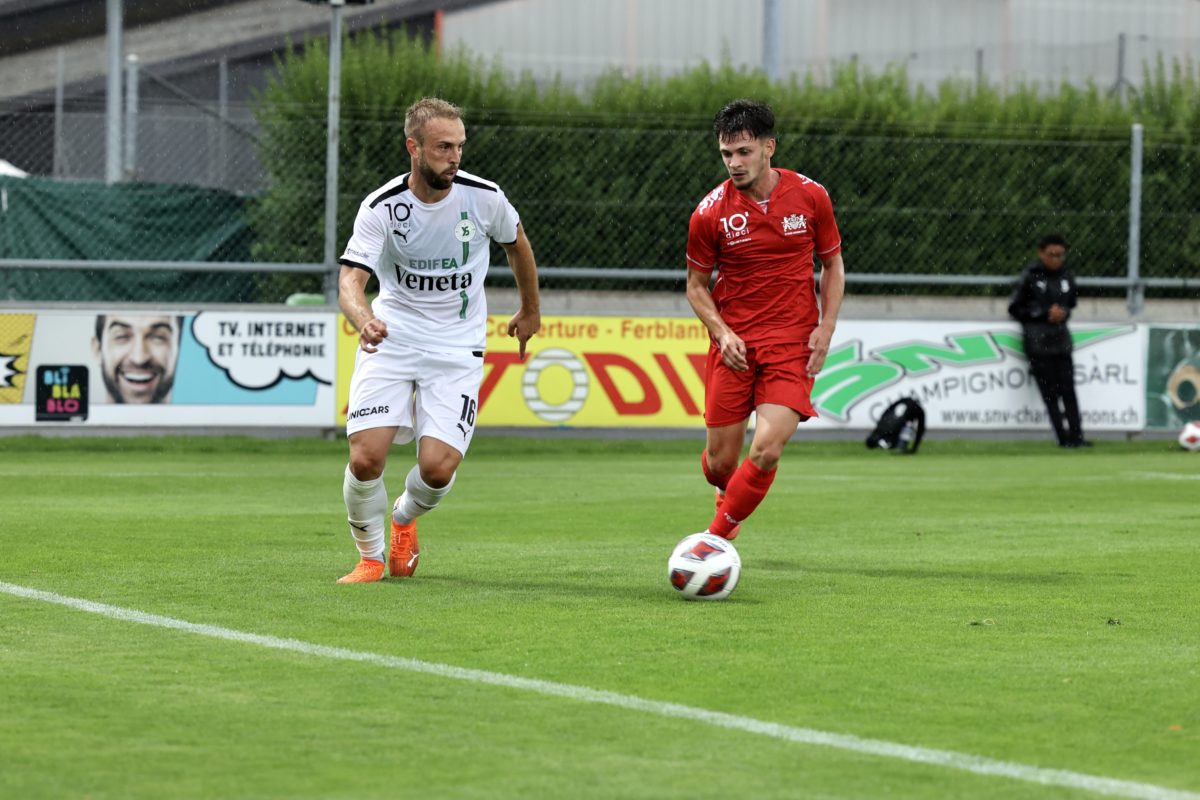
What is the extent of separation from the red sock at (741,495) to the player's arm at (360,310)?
5.58 ft

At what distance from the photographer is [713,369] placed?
9242mm

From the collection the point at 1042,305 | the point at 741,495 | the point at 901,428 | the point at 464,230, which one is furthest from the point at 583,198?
the point at 464,230

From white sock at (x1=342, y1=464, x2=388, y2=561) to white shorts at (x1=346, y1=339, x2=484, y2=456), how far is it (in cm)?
23

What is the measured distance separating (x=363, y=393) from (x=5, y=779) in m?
3.98

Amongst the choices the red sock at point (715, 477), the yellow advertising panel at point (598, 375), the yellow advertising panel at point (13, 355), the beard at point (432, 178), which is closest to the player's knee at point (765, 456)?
the red sock at point (715, 477)

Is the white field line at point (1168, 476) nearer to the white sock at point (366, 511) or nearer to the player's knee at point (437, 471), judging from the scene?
the player's knee at point (437, 471)

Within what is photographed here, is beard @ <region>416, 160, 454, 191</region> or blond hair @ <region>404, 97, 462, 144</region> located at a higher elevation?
blond hair @ <region>404, 97, 462, 144</region>

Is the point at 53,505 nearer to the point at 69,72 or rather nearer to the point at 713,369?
the point at 713,369

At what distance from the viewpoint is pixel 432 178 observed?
8.13 meters

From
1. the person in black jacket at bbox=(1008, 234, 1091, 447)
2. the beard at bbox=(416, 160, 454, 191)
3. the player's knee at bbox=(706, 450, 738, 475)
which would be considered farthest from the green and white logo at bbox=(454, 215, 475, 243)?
the person in black jacket at bbox=(1008, 234, 1091, 447)

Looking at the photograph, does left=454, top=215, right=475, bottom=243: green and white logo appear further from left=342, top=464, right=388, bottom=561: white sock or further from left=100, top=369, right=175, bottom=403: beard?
left=100, top=369, right=175, bottom=403: beard

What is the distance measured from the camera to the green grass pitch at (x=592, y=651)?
467 cm

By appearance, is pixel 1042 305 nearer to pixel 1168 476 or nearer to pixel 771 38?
pixel 1168 476

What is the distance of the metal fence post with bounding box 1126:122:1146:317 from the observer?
64.3 feet
